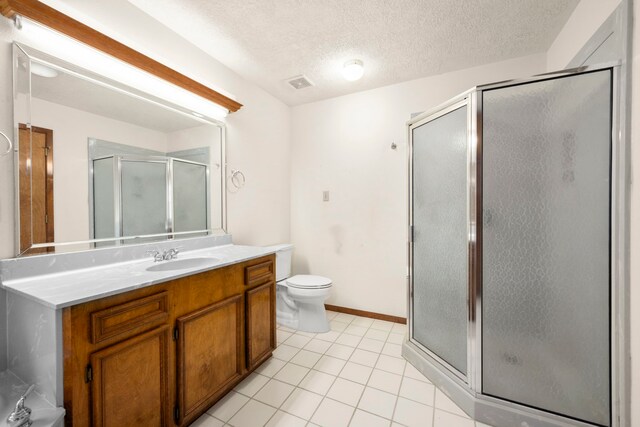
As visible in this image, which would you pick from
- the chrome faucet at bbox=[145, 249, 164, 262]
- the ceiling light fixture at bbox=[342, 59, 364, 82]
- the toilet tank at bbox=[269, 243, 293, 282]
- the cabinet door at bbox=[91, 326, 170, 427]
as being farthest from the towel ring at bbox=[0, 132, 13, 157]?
the ceiling light fixture at bbox=[342, 59, 364, 82]

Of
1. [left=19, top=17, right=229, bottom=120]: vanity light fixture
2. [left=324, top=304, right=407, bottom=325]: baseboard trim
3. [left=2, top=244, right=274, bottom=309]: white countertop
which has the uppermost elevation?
[left=19, top=17, right=229, bottom=120]: vanity light fixture

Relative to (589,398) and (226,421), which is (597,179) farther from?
(226,421)


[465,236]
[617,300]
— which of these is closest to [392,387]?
[465,236]

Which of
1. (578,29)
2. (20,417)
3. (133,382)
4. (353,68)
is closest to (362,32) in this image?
(353,68)

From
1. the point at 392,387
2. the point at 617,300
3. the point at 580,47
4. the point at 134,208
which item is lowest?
the point at 392,387

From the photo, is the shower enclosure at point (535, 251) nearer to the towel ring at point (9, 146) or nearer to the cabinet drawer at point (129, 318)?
the cabinet drawer at point (129, 318)

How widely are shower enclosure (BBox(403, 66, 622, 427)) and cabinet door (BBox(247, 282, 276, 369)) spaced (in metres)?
1.20

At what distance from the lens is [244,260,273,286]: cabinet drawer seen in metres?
1.67

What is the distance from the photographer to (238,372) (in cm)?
160

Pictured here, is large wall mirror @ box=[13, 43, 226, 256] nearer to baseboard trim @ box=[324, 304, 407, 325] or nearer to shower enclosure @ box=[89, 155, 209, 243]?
shower enclosure @ box=[89, 155, 209, 243]

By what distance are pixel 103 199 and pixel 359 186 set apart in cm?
214

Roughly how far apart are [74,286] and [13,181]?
0.59m

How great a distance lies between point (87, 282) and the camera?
3.62ft

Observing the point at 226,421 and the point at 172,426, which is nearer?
the point at 172,426
